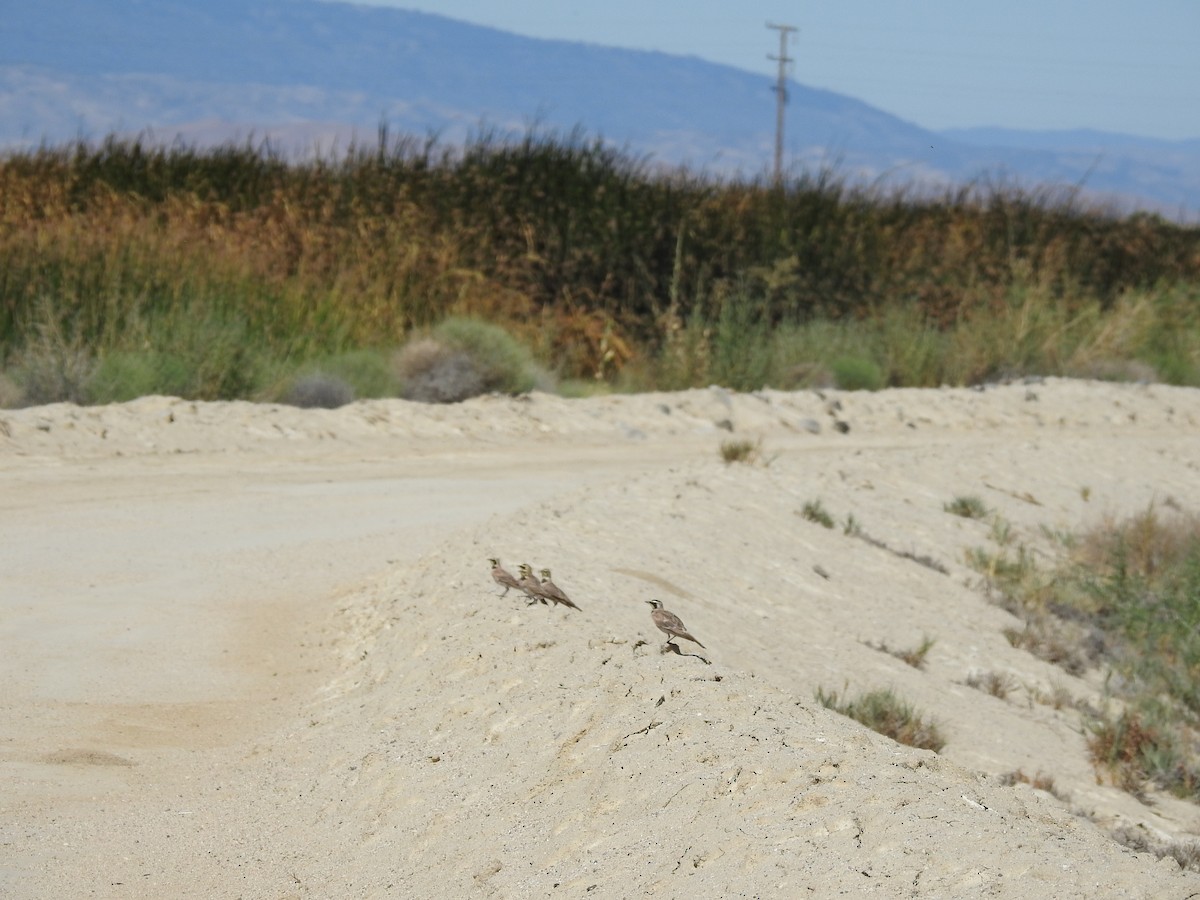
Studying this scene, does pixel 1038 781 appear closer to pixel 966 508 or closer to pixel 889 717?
pixel 889 717

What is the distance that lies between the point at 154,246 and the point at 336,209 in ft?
13.9

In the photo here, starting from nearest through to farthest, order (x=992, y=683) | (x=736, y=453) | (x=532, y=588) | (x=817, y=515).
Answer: (x=532, y=588) < (x=992, y=683) < (x=817, y=515) < (x=736, y=453)

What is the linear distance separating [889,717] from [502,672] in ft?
6.72

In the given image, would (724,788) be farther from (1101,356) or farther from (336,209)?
(1101,356)

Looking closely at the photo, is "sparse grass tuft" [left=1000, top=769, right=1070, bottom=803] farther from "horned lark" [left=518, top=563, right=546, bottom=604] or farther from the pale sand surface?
"horned lark" [left=518, top=563, right=546, bottom=604]

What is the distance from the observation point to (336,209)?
68.9ft

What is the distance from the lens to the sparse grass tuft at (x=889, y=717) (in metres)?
7.07

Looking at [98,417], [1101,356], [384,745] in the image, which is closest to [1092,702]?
[384,745]

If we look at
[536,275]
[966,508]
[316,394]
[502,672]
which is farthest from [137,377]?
[502,672]

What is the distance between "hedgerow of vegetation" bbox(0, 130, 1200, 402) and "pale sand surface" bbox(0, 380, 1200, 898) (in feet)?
9.25

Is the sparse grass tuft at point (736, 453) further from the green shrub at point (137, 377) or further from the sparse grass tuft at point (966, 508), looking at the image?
the green shrub at point (137, 377)

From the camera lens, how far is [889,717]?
23.5 ft

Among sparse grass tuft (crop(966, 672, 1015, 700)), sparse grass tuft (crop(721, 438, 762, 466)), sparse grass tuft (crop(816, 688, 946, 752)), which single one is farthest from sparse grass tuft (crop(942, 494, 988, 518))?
sparse grass tuft (crop(816, 688, 946, 752))

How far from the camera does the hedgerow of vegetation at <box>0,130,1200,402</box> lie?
16.1 metres
